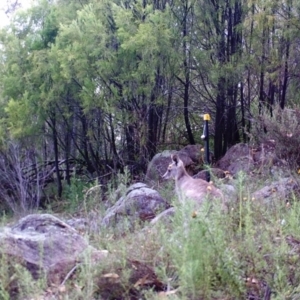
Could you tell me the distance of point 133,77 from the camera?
1172 centimetres

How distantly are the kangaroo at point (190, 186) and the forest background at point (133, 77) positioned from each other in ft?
10.6

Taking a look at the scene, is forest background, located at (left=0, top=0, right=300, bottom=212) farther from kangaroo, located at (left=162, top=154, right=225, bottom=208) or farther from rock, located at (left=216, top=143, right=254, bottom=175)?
kangaroo, located at (left=162, top=154, right=225, bottom=208)

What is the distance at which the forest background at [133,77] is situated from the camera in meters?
11.6

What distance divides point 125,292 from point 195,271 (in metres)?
0.78

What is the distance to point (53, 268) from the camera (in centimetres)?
418

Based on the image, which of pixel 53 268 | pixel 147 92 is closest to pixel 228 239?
pixel 53 268

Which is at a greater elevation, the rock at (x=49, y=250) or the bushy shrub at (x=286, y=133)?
the rock at (x=49, y=250)

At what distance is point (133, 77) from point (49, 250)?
7.70m

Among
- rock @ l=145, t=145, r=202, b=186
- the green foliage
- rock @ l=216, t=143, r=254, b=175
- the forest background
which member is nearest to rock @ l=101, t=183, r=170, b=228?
rock @ l=216, t=143, r=254, b=175

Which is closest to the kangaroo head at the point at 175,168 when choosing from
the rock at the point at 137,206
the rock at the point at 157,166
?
the rock at the point at 137,206

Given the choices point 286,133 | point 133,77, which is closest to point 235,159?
point 286,133

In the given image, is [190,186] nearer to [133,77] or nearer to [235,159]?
[235,159]

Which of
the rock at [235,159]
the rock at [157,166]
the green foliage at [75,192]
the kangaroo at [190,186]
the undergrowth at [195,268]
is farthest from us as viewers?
the rock at [157,166]

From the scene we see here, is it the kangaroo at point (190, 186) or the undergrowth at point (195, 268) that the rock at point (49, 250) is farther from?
the kangaroo at point (190, 186)
